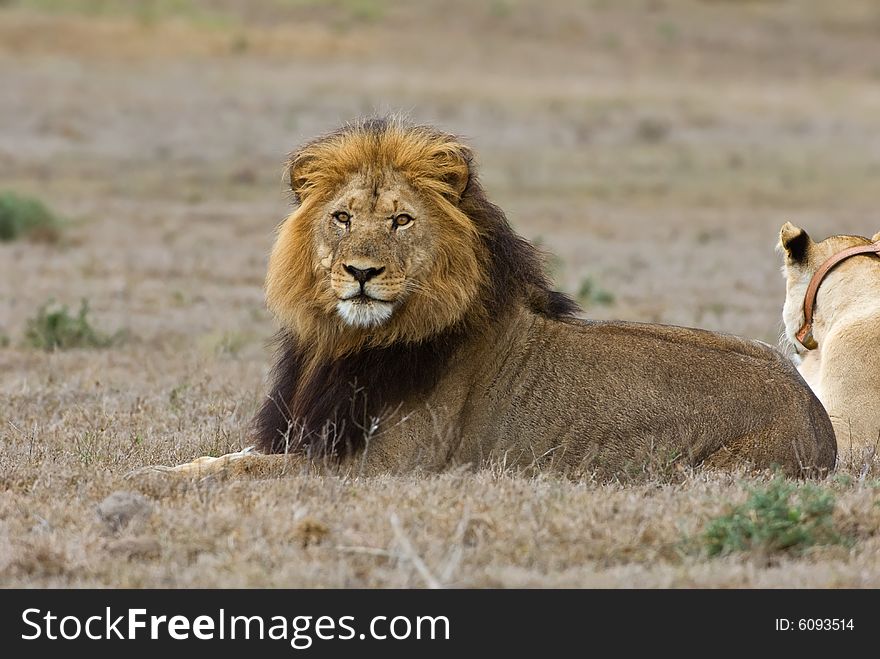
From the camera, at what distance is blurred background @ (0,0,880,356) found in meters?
15.2

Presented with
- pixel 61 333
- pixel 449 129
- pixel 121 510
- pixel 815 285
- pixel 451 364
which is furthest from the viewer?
pixel 449 129

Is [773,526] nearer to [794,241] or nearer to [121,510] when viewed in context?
[121,510]

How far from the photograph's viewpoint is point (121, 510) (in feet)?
18.6

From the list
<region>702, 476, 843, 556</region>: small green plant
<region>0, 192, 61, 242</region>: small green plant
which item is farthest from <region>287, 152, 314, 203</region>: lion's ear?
<region>0, 192, 61, 242</region>: small green plant

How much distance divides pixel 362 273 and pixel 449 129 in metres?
25.0

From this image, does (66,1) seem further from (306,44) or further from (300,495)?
(300,495)

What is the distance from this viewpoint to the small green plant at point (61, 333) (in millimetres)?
11688

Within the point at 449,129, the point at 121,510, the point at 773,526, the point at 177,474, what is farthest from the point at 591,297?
the point at 449,129

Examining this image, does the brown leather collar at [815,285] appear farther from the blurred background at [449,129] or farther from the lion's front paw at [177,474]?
the lion's front paw at [177,474]

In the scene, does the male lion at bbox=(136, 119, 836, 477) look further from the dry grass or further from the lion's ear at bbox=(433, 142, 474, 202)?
the dry grass

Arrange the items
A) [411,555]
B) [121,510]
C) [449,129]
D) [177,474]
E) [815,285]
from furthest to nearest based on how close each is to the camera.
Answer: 1. [449,129]
2. [815,285]
3. [177,474]
4. [121,510]
5. [411,555]

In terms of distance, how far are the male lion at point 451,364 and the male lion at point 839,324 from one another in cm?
120

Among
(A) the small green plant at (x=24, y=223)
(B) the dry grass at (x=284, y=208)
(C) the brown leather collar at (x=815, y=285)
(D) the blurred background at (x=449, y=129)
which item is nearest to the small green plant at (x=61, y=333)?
(D) the blurred background at (x=449, y=129)
